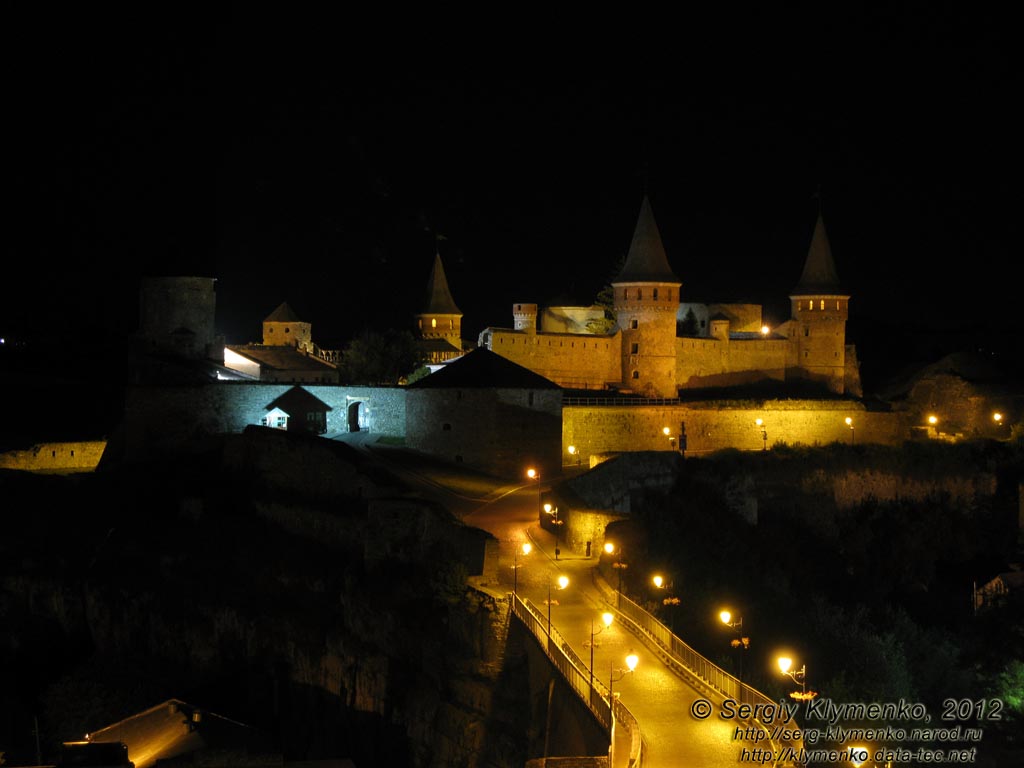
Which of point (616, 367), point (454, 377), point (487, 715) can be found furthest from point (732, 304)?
point (487, 715)

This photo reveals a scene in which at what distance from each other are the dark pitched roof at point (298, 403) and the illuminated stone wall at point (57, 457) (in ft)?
20.9

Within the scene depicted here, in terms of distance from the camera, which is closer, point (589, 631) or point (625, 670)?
point (625, 670)

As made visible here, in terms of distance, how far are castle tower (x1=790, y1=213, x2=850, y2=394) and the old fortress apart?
2.4 inches

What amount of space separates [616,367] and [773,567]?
767 inches

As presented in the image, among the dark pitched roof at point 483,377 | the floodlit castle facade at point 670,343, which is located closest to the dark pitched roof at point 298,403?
the dark pitched roof at point 483,377

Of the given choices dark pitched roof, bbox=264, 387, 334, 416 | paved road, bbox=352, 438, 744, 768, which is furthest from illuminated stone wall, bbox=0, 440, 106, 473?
paved road, bbox=352, 438, 744, 768

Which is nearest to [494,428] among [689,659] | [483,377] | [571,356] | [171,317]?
[483,377]

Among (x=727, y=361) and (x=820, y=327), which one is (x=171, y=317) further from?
(x=820, y=327)

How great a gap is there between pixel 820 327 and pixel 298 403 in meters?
25.0

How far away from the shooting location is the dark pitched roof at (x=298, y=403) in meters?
43.5

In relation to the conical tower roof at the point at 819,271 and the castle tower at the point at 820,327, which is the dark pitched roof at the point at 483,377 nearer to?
the castle tower at the point at 820,327

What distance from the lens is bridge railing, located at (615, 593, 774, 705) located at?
806 inches

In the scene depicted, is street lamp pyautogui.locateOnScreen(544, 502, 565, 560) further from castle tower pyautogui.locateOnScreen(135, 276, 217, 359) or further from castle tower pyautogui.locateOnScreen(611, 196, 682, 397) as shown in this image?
castle tower pyautogui.locateOnScreen(611, 196, 682, 397)

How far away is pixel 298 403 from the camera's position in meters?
43.9
